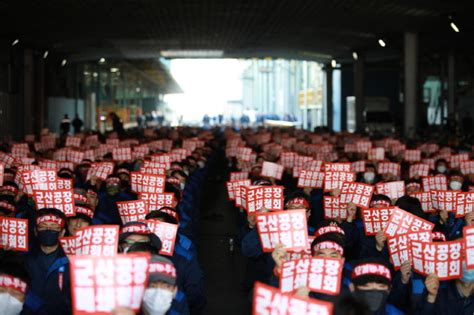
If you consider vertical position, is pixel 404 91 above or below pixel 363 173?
above

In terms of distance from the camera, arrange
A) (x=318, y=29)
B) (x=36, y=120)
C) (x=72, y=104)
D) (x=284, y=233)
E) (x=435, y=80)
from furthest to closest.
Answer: (x=435, y=80), (x=72, y=104), (x=36, y=120), (x=318, y=29), (x=284, y=233)

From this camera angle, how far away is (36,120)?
51.1m

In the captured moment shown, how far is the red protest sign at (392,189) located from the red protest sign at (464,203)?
1630mm

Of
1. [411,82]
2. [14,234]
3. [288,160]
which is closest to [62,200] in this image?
[14,234]

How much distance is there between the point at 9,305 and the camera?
7.43 m

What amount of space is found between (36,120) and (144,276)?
1802 inches

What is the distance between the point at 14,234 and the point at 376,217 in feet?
13.3

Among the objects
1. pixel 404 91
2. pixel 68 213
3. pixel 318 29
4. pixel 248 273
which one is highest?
A: pixel 318 29

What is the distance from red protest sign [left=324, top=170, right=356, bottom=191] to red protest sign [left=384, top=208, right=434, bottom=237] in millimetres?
6312

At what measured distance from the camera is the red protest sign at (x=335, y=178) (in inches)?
654

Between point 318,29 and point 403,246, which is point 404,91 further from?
point 403,246

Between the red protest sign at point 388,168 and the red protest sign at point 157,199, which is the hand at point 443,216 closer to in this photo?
the red protest sign at point 157,199

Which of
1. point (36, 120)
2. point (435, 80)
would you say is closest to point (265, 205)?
point (36, 120)

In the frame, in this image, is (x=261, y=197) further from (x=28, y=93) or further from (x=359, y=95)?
(x=359, y=95)
